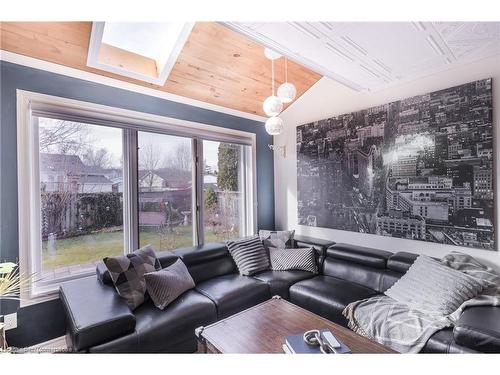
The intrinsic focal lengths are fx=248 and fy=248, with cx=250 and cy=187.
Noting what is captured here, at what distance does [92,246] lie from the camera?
248cm

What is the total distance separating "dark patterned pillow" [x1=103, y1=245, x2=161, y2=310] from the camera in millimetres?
1981

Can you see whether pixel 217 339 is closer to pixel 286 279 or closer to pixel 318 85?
pixel 286 279

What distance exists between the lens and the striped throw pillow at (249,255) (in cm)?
280

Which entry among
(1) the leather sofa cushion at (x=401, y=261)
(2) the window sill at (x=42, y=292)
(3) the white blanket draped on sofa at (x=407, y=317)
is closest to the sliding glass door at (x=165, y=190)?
(2) the window sill at (x=42, y=292)

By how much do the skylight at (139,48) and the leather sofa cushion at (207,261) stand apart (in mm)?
1844

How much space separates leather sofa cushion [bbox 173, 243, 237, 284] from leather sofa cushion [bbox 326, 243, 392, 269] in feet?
3.93

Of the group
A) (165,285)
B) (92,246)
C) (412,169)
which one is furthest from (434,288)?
(92,246)

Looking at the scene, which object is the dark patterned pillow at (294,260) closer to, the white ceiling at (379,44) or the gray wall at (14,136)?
the white ceiling at (379,44)

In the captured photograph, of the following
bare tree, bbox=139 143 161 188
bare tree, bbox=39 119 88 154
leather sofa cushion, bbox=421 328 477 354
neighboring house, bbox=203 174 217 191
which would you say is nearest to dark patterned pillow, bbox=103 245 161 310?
bare tree, bbox=139 143 161 188

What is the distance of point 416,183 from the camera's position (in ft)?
8.16

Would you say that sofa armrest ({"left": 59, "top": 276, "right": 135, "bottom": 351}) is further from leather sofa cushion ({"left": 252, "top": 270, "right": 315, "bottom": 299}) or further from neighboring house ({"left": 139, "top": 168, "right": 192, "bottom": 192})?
leather sofa cushion ({"left": 252, "top": 270, "right": 315, "bottom": 299})
